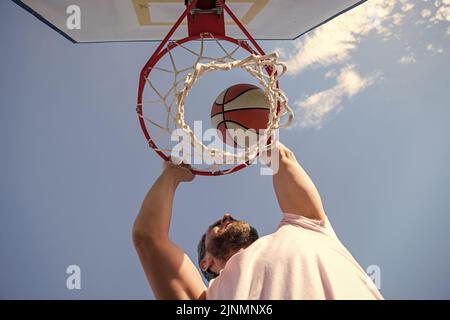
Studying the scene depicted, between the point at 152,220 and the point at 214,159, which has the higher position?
the point at 214,159

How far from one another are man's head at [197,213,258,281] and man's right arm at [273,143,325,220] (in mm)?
230

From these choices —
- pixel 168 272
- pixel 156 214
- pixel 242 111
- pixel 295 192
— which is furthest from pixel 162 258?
pixel 242 111

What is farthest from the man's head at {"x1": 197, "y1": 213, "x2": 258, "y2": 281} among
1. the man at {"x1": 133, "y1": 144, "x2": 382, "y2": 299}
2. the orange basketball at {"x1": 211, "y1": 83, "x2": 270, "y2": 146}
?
the orange basketball at {"x1": 211, "y1": 83, "x2": 270, "y2": 146}

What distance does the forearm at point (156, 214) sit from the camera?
151 centimetres

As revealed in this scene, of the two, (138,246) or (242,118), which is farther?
(242,118)

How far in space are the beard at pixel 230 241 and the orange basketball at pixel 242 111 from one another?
0.73 meters

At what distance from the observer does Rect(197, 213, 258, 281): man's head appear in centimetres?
189

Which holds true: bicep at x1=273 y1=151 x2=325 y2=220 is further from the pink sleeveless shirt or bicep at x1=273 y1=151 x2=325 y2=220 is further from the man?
the pink sleeveless shirt

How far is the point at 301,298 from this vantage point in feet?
4.28
